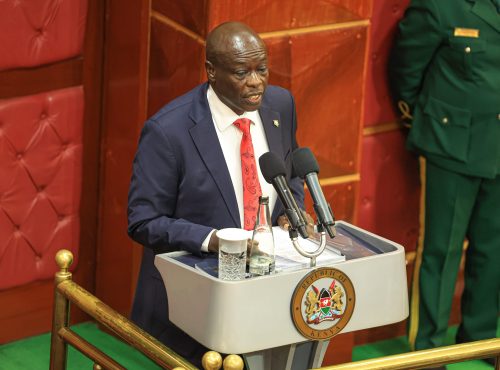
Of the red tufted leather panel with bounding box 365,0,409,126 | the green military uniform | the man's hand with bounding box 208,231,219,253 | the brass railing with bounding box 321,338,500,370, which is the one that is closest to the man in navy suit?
the man's hand with bounding box 208,231,219,253

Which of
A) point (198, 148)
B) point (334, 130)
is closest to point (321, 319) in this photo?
point (198, 148)

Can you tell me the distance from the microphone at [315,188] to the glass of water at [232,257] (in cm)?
21

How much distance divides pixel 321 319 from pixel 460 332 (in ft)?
8.17

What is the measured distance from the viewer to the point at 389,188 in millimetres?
5449

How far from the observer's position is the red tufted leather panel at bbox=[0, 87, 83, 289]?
4.84m

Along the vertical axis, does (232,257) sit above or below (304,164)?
below

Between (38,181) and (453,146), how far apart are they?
1746 millimetres

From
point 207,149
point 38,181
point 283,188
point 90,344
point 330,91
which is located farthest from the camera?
point 38,181

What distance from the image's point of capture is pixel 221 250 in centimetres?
300

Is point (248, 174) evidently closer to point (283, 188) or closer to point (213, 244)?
point (213, 244)

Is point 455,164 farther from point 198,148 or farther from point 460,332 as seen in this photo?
point 198,148

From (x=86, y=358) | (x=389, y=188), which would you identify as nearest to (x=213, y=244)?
(x=86, y=358)

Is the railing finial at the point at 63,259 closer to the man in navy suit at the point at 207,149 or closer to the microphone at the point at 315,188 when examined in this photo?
the man in navy suit at the point at 207,149

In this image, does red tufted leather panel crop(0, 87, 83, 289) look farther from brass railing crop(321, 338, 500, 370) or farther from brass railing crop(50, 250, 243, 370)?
brass railing crop(321, 338, 500, 370)
